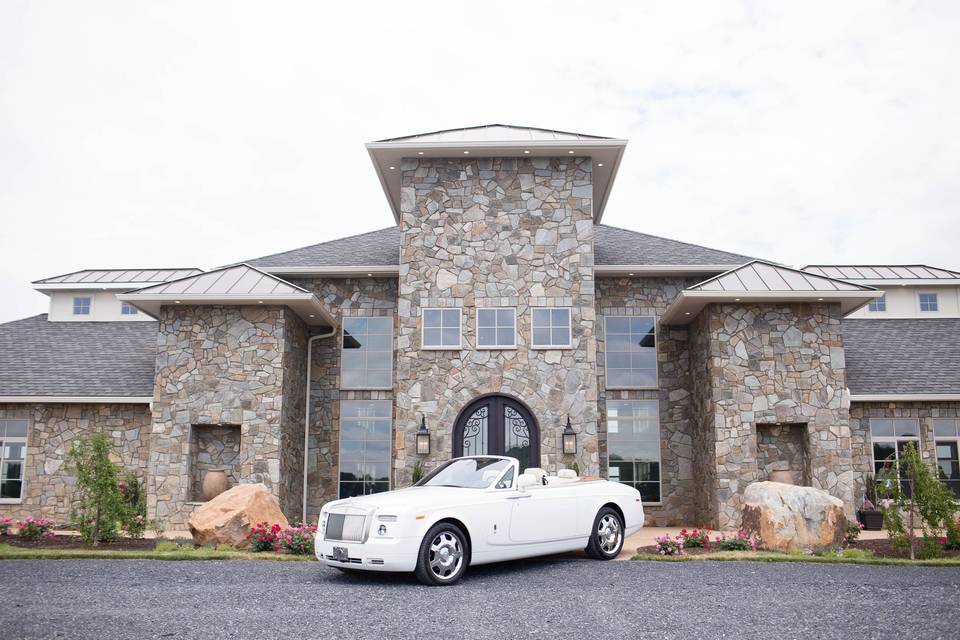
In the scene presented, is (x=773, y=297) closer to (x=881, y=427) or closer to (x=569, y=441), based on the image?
(x=881, y=427)

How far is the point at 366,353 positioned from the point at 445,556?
919 cm

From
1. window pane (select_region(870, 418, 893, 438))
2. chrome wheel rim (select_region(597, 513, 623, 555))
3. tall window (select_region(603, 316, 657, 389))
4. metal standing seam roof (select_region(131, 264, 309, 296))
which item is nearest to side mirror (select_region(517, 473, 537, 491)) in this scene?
chrome wheel rim (select_region(597, 513, 623, 555))

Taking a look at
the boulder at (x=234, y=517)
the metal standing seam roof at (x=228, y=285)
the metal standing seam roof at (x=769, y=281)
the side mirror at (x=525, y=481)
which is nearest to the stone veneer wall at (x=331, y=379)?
the metal standing seam roof at (x=228, y=285)

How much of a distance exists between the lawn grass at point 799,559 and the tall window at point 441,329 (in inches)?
244

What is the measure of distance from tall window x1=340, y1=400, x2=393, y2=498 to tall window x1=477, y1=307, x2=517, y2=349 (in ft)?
9.21

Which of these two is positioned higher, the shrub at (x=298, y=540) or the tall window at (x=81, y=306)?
the tall window at (x=81, y=306)

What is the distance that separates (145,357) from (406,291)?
6.73 metres

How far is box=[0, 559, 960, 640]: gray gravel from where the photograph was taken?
621cm

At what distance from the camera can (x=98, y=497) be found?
11.9m

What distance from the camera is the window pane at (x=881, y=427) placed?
650 inches

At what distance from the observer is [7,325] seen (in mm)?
19953

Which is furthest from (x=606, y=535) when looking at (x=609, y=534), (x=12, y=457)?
(x=12, y=457)

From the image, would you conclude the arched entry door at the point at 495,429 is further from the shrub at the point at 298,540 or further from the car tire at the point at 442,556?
the car tire at the point at 442,556

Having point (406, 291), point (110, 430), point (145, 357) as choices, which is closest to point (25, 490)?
point (110, 430)
